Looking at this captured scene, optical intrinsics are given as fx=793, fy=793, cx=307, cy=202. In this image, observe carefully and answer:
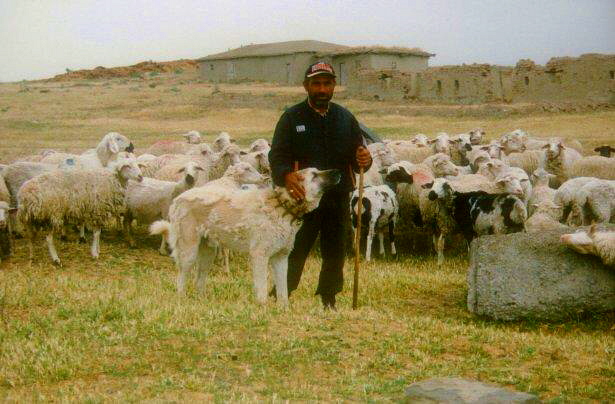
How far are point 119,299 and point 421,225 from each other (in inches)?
276

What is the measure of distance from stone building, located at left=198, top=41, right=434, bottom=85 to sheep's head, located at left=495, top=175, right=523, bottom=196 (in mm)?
31529

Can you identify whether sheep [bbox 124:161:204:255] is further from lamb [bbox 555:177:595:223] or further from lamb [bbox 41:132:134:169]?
lamb [bbox 555:177:595:223]

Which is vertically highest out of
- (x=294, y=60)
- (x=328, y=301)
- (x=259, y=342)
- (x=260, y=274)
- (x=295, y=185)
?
(x=294, y=60)

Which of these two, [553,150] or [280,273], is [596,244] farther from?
[553,150]

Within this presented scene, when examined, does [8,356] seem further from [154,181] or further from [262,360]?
[154,181]

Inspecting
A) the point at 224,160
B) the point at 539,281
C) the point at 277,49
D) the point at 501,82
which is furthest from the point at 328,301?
the point at 277,49

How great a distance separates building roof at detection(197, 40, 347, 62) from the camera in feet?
179

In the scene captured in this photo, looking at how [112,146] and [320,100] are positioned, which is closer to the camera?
[320,100]

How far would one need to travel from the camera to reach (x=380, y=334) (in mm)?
6664

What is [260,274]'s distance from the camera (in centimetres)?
757

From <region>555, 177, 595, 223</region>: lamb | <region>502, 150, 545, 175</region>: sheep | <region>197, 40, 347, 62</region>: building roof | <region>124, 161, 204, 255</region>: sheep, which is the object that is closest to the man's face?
<region>124, 161, 204, 255</region>: sheep

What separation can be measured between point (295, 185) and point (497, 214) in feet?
15.0

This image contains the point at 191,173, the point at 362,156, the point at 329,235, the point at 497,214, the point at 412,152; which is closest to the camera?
the point at 362,156

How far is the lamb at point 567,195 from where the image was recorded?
11.9m
